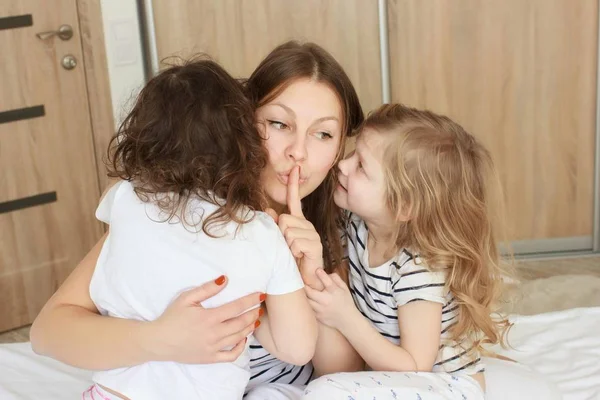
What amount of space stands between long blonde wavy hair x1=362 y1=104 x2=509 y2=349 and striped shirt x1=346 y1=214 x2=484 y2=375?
0.02 metres

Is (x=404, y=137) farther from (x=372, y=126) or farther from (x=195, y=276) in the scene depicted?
(x=195, y=276)

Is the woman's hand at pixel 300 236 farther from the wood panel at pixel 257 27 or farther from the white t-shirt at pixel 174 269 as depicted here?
the wood panel at pixel 257 27

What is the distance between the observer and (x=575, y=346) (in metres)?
2.10

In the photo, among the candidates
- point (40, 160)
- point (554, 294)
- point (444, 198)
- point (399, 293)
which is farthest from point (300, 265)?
point (40, 160)

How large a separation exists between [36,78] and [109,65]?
32cm

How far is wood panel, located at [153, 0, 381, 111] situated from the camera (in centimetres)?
361

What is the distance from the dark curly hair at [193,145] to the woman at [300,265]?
143 millimetres

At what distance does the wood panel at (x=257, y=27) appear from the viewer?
11.8 feet

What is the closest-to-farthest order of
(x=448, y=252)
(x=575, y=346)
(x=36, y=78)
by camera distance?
1. (x=448, y=252)
2. (x=575, y=346)
3. (x=36, y=78)

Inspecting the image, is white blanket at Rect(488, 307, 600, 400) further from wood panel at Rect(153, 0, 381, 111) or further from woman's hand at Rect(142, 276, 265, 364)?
wood panel at Rect(153, 0, 381, 111)

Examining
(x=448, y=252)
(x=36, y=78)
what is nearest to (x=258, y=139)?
(x=448, y=252)

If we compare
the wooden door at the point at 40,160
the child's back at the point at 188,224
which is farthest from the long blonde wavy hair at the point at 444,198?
the wooden door at the point at 40,160

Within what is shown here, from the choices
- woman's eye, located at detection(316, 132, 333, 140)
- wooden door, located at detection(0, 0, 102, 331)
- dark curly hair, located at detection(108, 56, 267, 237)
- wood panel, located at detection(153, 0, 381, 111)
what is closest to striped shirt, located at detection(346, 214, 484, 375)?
woman's eye, located at detection(316, 132, 333, 140)

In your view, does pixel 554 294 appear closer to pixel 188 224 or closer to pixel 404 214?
pixel 404 214
